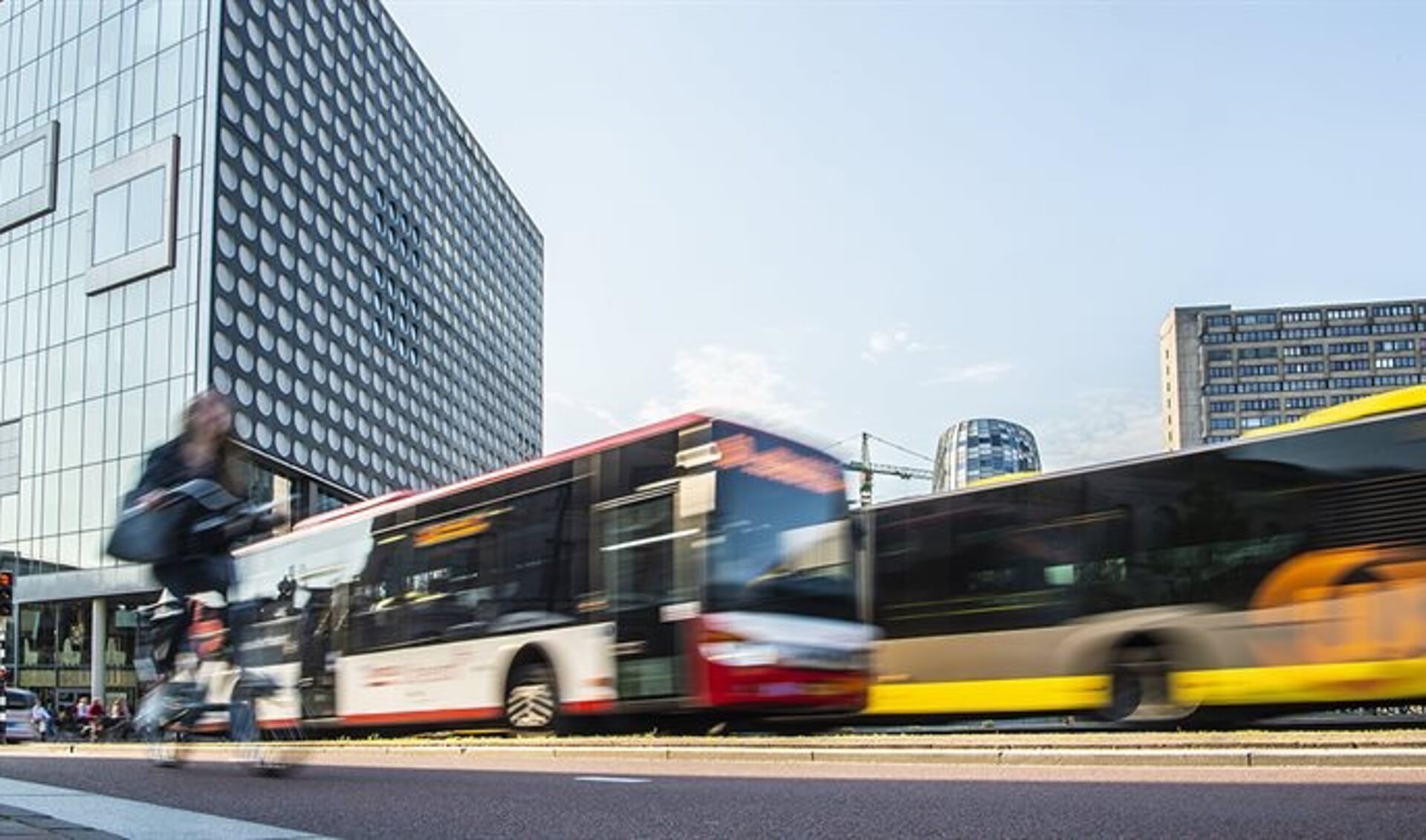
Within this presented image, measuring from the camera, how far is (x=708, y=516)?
1356 cm

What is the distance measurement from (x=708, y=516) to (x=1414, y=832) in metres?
9.18

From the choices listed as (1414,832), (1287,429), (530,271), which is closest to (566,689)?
(1287,429)

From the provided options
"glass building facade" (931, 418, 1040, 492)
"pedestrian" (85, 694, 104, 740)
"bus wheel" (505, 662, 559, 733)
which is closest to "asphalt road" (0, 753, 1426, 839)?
"bus wheel" (505, 662, 559, 733)

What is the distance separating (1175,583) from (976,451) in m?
116

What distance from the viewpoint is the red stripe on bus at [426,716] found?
15031mm

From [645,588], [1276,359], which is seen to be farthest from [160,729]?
[1276,359]

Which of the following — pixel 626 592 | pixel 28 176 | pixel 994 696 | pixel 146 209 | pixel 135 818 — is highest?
pixel 28 176

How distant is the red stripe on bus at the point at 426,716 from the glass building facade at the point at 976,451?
110304 millimetres

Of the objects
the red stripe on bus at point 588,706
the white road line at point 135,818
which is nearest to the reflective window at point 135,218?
the red stripe on bus at point 588,706

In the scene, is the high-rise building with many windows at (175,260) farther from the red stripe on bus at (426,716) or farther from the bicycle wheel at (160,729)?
the bicycle wheel at (160,729)

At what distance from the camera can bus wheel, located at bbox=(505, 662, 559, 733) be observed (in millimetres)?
14391

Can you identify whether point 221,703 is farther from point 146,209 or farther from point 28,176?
point 28,176

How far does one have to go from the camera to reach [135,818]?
190 inches

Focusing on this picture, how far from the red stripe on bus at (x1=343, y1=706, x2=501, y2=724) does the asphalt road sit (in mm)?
6354
